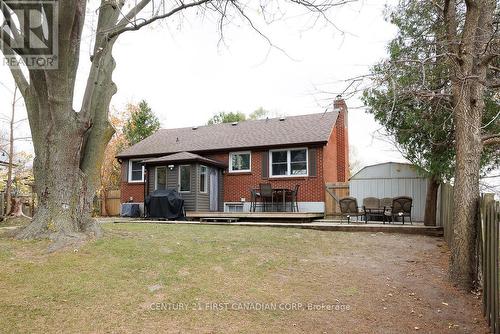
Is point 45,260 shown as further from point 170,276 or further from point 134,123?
point 134,123

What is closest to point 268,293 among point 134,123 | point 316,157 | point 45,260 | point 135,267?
point 135,267

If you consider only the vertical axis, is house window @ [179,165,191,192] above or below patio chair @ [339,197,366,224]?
above

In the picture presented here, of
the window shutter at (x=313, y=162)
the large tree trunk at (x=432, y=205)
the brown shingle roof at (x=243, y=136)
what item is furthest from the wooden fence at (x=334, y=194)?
the large tree trunk at (x=432, y=205)

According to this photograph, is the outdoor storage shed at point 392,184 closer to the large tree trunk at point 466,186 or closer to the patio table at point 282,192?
the patio table at point 282,192

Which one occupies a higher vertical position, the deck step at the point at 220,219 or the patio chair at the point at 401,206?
the patio chair at the point at 401,206

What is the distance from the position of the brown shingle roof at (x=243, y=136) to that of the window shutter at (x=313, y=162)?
23.5 inches

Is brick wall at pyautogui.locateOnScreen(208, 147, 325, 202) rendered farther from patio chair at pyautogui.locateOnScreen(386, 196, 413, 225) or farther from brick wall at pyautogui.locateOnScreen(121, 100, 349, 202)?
patio chair at pyautogui.locateOnScreen(386, 196, 413, 225)

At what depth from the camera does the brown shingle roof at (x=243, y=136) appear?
58.9 feet

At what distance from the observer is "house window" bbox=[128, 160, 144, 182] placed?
21.0 meters

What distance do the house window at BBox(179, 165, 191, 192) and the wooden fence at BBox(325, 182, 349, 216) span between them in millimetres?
6330

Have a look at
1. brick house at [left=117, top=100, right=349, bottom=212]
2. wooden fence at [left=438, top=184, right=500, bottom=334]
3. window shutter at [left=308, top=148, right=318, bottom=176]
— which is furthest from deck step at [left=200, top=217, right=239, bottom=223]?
wooden fence at [left=438, top=184, right=500, bottom=334]

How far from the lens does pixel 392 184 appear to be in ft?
46.1

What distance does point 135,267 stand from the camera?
19.3 ft

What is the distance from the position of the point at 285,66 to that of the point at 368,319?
4.35 m
